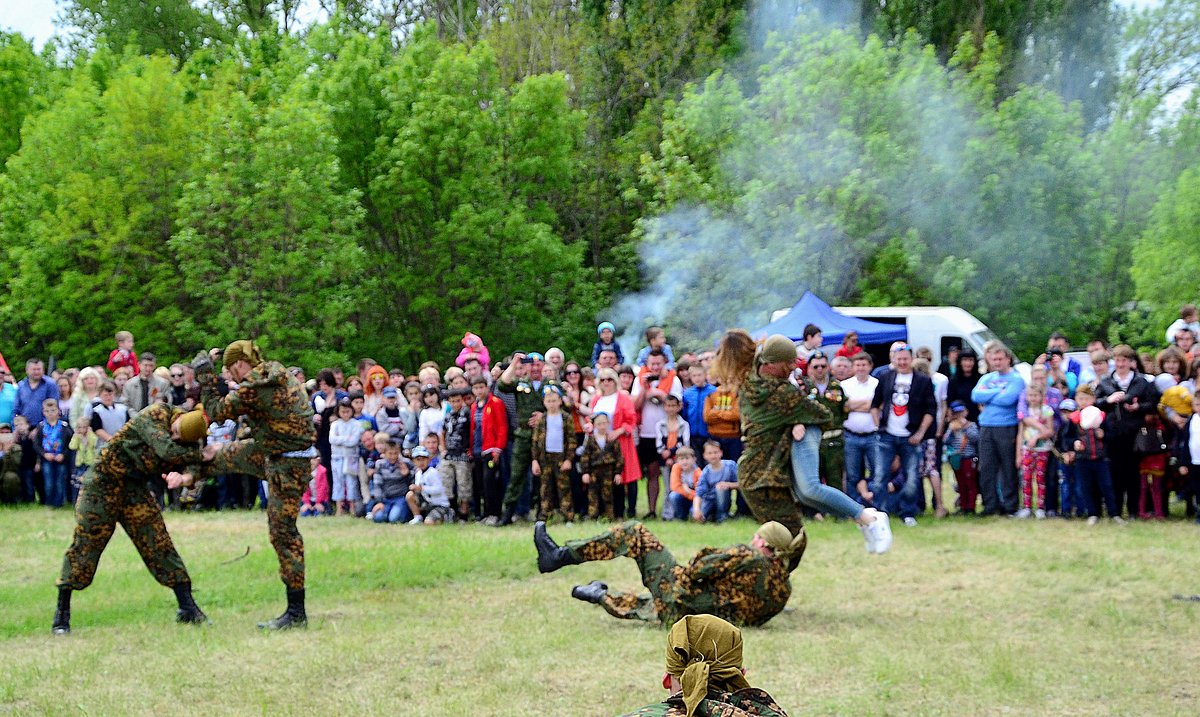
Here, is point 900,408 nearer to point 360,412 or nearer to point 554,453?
point 554,453

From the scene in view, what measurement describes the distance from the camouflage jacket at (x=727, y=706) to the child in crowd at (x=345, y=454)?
12.7 metres

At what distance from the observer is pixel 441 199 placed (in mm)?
32125

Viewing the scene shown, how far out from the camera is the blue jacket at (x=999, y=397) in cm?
1460

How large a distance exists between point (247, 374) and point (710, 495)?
6.46 m

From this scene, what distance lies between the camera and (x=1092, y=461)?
14062 millimetres

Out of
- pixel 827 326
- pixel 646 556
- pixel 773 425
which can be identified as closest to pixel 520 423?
pixel 773 425

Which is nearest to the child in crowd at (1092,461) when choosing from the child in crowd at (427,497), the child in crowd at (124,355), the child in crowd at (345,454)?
the child in crowd at (427,497)

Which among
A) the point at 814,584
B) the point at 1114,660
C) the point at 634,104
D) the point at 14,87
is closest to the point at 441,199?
the point at 634,104

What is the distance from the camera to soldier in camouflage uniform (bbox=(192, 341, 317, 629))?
9312mm

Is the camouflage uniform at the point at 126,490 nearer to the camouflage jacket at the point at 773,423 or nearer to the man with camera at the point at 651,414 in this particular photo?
the camouflage jacket at the point at 773,423

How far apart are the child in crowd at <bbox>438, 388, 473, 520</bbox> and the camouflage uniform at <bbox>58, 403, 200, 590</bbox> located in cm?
594

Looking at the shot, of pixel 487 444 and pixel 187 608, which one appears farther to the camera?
pixel 487 444

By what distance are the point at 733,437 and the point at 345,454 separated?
4620 mm

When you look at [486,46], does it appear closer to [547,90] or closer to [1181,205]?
[547,90]
